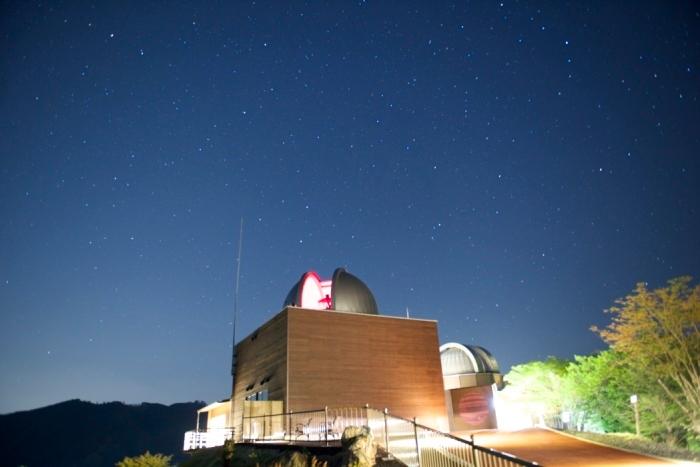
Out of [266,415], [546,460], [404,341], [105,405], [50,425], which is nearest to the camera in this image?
[546,460]

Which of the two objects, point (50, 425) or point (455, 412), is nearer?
point (455, 412)

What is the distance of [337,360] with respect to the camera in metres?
22.0

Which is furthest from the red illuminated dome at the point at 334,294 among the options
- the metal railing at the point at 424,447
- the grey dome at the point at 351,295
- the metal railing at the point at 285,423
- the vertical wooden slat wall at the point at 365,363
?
the metal railing at the point at 424,447

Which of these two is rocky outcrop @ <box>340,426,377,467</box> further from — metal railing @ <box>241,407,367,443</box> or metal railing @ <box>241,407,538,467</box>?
metal railing @ <box>241,407,367,443</box>

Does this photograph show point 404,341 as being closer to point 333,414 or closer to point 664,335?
point 333,414

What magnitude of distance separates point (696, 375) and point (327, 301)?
16810 millimetres

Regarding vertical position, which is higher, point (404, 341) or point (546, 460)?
point (404, 341)

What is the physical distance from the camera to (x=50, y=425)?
305 ft

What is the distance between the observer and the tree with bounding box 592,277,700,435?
Result: 63.7ft

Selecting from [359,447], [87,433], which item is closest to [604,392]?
[359,447]

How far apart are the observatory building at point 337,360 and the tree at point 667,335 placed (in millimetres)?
8803

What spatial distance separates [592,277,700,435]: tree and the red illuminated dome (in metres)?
11.5

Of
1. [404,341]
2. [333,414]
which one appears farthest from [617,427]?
[333,414]

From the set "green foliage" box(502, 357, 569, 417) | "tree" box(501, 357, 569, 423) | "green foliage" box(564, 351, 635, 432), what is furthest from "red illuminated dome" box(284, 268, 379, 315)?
"green foliage" box(502, 357, 569, 417)
